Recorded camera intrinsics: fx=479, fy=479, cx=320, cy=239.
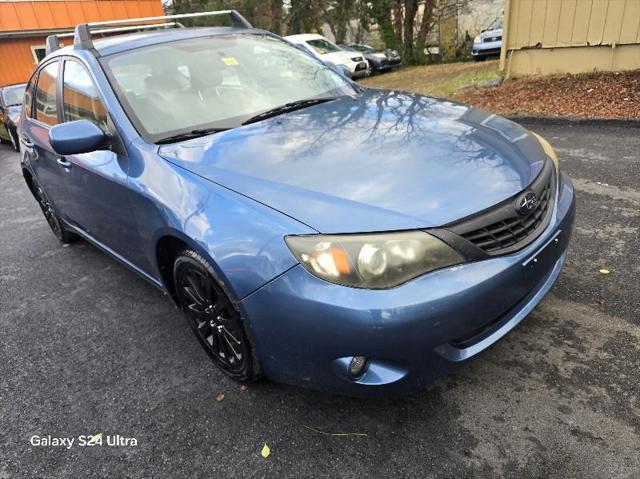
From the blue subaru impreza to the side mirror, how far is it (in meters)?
0.01

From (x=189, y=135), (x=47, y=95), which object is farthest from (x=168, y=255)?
(x=47, y=95)

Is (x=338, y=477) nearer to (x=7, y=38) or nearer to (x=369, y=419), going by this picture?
(x=369, y=419)

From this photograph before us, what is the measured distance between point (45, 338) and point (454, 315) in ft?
8.76

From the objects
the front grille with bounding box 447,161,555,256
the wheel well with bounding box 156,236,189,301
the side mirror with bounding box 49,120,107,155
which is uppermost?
the side mirror with bounding box 49,120,107,155

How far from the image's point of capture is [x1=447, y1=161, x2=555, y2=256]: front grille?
6.01 feet

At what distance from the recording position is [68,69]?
3201 mm

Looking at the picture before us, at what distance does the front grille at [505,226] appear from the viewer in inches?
72.1

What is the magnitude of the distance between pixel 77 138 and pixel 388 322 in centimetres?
189

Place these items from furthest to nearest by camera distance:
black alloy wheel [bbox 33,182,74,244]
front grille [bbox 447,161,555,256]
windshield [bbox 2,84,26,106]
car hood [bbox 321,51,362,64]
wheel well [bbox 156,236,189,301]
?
car hood [bbox 321,51,362,64] → windshield [bbox 2,84,26,106] → black alloy wheel [bbox 33,182,74,244] → wheel well [bbox 156,236,189,301] → front grille [bbox 447,161,555,256]

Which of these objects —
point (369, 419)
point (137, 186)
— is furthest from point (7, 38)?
point (369, 419)

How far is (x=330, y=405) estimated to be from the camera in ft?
7.38

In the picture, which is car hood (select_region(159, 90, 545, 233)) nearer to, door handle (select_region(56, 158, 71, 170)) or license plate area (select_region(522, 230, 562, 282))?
license plate area (select_region(522, 230, 562, 282))

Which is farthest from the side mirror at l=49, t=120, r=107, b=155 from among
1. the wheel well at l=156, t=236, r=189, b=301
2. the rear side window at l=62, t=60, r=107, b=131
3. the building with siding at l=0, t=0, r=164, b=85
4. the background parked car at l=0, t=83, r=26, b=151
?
the building with siding at l=0, t=0, r=164, b=85

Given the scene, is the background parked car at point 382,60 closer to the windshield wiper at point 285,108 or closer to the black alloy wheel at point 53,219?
the black alloy wheel at point 53,219
